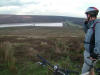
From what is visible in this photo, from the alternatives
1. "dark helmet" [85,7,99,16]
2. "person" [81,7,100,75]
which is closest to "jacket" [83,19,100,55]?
"person" [81,7,100,75]

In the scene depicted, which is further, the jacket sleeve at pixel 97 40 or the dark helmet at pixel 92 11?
the dark helmet at pixel 92 11

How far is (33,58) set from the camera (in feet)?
26.5

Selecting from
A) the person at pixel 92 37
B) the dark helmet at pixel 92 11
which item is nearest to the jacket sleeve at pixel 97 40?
the person at pixel 92 37

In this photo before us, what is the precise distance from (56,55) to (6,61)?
2.62 metres

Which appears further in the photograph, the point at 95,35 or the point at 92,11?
the point at 92,11

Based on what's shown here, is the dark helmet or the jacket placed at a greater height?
the dark helmet

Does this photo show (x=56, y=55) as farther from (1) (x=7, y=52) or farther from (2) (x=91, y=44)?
(2) (x=91, y=44)

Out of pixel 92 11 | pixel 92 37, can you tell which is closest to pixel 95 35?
pixel 92 37

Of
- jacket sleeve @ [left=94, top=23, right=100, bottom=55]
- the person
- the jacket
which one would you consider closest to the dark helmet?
the person

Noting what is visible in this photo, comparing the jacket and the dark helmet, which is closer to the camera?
the jacket

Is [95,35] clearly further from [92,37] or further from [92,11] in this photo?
[92,11]

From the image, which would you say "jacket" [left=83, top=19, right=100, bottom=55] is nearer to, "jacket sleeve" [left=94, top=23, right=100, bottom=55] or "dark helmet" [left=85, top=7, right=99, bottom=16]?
"jacket sleeve" [left=94, top=23, right=100, bottom=55]

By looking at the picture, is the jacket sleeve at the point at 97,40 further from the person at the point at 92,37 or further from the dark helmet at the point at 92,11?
the dark helmet at the point at 92,11

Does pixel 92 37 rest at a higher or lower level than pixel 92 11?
lower
